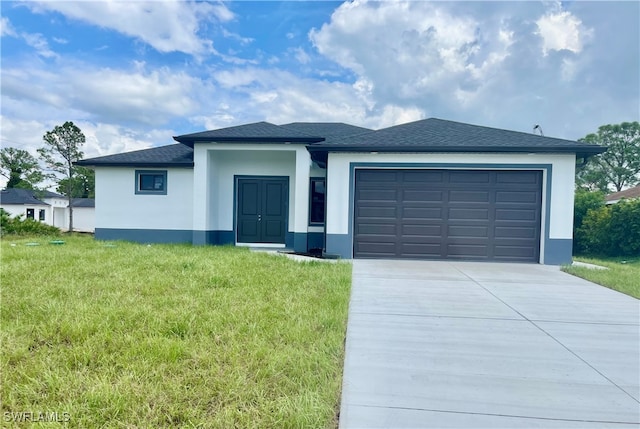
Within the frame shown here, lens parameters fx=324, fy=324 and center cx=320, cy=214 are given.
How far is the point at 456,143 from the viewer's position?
840cm

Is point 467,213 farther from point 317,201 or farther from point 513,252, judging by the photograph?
point 317,201

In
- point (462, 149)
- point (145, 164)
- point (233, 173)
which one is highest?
point (462, 149)

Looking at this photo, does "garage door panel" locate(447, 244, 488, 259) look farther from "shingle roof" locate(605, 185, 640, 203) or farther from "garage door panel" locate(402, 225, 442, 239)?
"shingle roof" locate(605, 185, 640, 203)

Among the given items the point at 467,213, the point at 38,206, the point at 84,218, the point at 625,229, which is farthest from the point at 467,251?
the point at 38,206

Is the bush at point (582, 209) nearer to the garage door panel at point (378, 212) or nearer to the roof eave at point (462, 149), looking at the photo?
the roof eave at point (462, 149)

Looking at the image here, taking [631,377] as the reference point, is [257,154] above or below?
above

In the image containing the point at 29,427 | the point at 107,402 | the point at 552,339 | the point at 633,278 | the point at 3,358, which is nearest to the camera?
the point at 29,427

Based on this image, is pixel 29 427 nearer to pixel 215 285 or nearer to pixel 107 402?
pixel 107 402

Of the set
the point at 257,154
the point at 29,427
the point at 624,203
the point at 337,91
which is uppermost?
the point at 337,91

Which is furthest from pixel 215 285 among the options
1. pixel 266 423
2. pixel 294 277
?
pixel 266 423

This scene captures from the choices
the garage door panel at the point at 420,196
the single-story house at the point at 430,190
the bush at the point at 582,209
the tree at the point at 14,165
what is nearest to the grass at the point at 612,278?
the single-story house at the point at 430,190

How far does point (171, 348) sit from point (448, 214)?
7.57 m

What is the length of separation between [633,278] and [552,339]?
207 inches

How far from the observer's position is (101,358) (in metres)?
2.77
